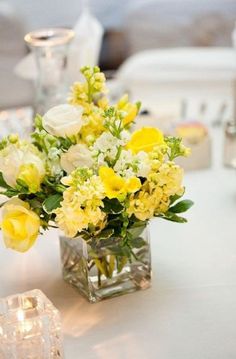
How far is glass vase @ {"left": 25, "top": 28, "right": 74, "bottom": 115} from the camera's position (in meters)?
1.95

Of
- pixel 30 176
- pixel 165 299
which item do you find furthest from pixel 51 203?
pixel 165 299

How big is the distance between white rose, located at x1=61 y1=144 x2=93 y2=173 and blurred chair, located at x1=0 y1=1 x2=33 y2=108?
1984 mm

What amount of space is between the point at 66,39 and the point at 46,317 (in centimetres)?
101

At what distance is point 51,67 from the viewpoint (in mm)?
1971

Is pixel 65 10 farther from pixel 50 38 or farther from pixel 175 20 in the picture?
pixel 50 38

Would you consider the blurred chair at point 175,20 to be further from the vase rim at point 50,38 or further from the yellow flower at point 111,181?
the yellow flower at point 111,181

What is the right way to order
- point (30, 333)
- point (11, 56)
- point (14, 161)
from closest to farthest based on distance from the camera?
point (30, 333), point (14, 161), point (11, 56)

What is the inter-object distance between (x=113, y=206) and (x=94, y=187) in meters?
0.07

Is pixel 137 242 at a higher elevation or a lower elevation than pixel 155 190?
lower

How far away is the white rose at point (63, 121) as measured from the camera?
123cm

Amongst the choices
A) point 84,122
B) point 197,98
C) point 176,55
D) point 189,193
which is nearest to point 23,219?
point 84,122

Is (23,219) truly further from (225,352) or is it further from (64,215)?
(225,352)

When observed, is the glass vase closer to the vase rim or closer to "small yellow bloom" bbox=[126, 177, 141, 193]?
the vase rim

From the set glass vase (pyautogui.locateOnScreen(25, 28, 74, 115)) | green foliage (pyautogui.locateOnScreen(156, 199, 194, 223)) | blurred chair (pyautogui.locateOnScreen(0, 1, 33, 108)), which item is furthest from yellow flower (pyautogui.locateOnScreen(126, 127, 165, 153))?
blurred chair (pyautogui.locateOnScreen(0, 1, 33, 108))
